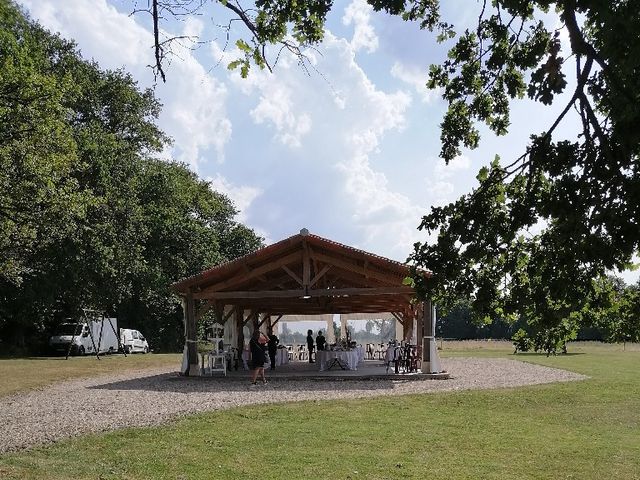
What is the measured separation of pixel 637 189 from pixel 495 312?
1689 mm

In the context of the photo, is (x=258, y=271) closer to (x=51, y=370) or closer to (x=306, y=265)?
(x=306, y=265)

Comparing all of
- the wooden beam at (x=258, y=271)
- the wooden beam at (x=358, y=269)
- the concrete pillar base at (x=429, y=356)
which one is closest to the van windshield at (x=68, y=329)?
the wooden beam at (x=258, y=271)

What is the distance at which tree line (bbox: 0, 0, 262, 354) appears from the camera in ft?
63.1

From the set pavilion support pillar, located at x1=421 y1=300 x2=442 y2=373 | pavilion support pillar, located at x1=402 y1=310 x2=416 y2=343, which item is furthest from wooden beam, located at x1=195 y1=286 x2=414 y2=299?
pavilion support pillar, located at x1=402 y1=310 x2=416 y2=343

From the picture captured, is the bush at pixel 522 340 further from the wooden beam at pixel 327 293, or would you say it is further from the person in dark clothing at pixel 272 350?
the person in dark clothing at pixel 272 350

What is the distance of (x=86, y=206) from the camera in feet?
78.6

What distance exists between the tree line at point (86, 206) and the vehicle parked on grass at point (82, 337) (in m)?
0.81

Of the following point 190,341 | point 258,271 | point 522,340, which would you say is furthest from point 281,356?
point 522,340

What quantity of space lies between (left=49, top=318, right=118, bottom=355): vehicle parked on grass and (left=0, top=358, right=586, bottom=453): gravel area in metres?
12.0

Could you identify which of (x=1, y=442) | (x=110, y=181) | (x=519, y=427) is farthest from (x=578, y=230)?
(x=110, y=181)

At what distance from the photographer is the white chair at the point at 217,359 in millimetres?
19053

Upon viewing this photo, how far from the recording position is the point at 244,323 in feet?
80.2

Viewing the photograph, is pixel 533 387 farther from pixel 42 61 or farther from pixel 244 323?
pixel 42 61

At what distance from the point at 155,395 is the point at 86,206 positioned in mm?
12023
